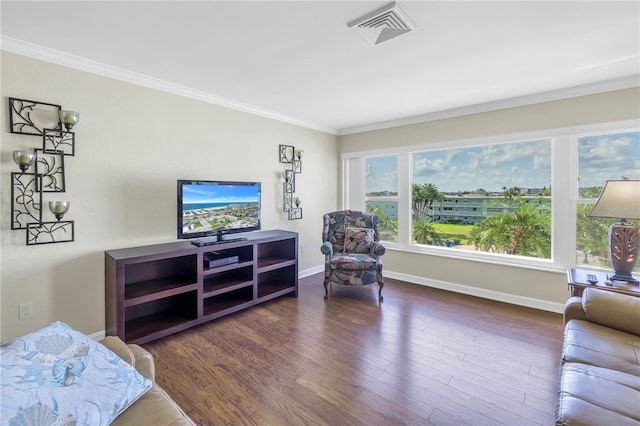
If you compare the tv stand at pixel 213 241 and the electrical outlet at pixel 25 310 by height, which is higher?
the tv stand at pixel 213 241

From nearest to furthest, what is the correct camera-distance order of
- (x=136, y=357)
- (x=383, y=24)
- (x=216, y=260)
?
(x=136, y=357) < (x=383, y=24) < (x=216, y=260)

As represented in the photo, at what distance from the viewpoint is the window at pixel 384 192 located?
175 inches

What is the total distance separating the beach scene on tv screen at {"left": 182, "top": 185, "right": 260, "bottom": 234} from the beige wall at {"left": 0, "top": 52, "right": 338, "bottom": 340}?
317mm

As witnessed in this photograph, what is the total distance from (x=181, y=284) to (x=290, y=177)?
1995 millimetres

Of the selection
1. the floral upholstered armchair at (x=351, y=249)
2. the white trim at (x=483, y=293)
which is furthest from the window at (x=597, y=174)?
the floral upholstered armchair at (x=351, y=249)

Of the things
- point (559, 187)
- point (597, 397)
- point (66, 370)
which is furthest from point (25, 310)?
point (559, 187)

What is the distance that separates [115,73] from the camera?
2533mm

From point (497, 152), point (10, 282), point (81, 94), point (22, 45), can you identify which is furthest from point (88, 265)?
point (497, 152)

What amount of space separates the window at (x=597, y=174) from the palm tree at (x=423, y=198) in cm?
147

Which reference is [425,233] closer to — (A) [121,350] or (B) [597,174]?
(B) [597,174]

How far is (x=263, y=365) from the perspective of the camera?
2.16 metres

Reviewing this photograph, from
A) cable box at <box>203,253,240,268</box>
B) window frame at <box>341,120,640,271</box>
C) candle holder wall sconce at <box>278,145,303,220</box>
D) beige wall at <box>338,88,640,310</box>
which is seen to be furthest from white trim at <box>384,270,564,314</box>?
cable box at <box>203,253,240,268</box>

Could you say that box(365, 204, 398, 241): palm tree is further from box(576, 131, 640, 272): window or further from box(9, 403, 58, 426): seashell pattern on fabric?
box(9, 403, 58, 426): seashell pattern on fabric

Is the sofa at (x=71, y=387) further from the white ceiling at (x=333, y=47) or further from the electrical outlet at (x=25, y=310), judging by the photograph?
the white ceiling at (x=333, y=47)
